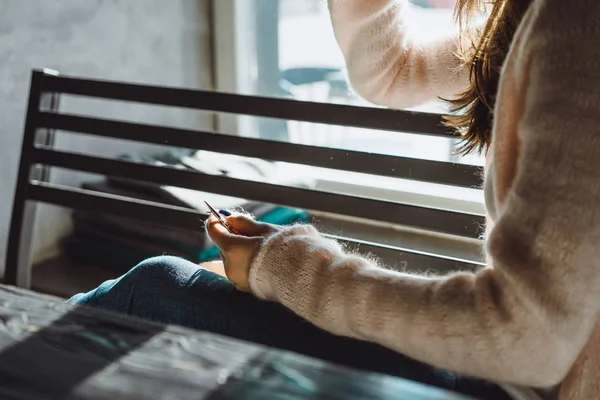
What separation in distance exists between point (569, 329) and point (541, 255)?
0.23ft

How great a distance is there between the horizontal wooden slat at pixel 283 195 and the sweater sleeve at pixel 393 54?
18 cm

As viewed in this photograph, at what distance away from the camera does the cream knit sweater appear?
0.55 meters

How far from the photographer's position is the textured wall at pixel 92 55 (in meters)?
1.78

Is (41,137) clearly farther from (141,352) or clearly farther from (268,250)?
(141,352)

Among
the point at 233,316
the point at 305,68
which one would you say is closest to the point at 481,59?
the point at 233,316

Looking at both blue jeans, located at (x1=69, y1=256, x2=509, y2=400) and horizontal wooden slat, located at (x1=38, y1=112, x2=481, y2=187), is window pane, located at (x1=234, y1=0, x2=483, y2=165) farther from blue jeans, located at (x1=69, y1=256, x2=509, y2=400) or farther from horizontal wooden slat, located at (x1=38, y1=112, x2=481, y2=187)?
blue jeans, located at (x1=69, y1=256, x2=509, y2=400)

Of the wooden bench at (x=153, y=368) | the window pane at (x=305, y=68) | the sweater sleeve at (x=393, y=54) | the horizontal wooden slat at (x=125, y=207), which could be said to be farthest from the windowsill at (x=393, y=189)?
the wooden bench at (x=153, y=368)

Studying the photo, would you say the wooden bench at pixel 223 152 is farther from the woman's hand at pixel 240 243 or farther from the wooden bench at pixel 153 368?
the wooden bench at pixel 153 368

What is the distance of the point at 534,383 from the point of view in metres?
0.63

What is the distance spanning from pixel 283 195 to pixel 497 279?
68 centimetres

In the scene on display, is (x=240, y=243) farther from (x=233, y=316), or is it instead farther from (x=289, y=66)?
(x=289, y=66)

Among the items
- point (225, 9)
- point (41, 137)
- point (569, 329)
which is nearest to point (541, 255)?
point (569, 329)

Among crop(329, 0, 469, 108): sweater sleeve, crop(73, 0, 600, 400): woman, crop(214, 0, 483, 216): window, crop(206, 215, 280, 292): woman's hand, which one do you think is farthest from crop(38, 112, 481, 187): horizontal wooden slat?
crop(214, 0, 483, 216): window

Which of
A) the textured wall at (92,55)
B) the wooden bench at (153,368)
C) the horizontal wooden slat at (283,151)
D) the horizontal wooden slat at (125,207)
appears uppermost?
the textured wall at (92,55)
